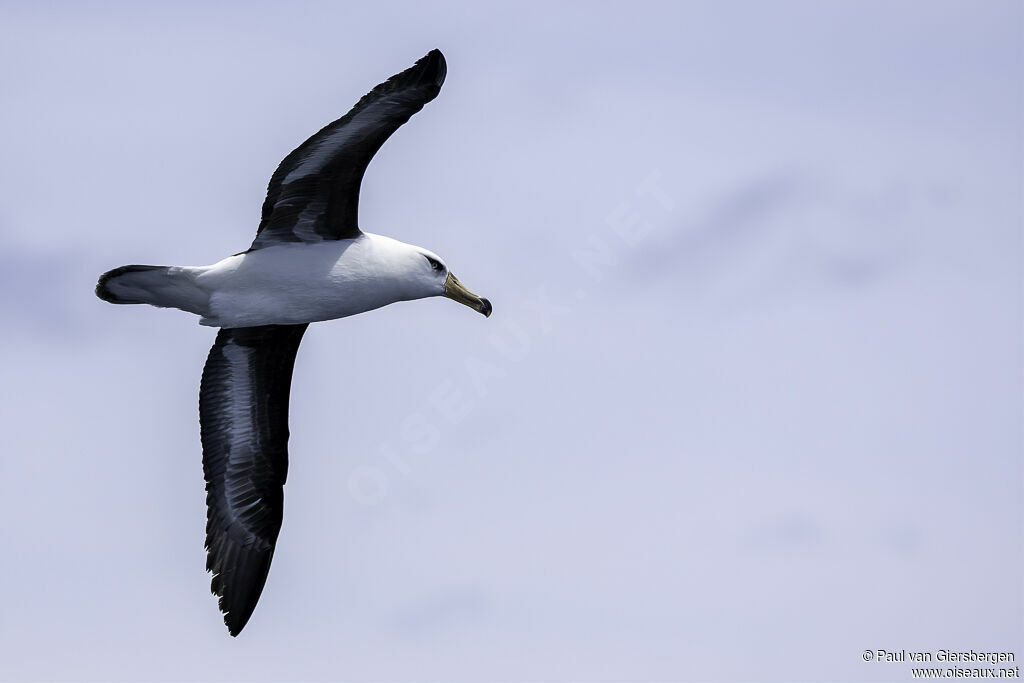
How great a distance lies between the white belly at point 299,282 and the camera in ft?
43.3

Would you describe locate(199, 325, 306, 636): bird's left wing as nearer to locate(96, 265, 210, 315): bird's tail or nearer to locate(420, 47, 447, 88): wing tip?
locate(96, 265, 210, 315): bird's tail

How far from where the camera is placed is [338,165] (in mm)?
13094

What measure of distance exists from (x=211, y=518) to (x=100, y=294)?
3.34m

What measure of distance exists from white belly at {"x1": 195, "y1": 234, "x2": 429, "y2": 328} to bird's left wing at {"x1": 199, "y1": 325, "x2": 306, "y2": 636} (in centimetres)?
165

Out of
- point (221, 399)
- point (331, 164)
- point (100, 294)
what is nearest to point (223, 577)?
point (221, 399)

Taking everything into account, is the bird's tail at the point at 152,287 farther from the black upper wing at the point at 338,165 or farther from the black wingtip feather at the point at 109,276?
the black upper wing at the point at 338,165

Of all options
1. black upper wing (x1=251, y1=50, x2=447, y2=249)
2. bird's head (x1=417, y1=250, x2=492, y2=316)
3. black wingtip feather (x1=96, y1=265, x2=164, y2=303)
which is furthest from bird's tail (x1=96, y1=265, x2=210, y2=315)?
bird's head (x1=417, y1=250, x2=492, y2=316)

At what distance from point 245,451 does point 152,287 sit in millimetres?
2931

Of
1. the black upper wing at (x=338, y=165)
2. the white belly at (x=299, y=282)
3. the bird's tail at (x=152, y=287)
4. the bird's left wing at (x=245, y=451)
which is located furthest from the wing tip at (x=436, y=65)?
the bird's left wing at (x=245, y=451)

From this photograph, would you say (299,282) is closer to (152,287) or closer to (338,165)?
(338,165)

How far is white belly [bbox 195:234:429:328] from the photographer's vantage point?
43.3ft

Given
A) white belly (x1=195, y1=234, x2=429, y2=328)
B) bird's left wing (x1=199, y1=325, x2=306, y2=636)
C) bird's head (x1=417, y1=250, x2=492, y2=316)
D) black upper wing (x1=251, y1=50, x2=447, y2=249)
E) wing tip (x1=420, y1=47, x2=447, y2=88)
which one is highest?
wing tip (x1=420, y1=47, x2=447, y2=88)

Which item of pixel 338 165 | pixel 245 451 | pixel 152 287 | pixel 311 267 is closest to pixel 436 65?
pixel 338 165

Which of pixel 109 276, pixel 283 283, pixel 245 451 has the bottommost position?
pixel 245 451
